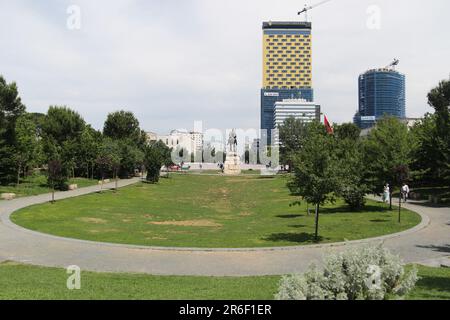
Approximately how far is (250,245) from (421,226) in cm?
1073

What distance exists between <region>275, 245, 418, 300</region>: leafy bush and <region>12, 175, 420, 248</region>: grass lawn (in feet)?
36.6

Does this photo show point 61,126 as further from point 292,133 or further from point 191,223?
point 191,223

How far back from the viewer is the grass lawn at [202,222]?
67.3 feet

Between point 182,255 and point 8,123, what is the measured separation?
36013 mm

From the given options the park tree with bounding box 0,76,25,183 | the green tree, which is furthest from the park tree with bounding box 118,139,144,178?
the green tree

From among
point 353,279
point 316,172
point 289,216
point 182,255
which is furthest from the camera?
point 289,216

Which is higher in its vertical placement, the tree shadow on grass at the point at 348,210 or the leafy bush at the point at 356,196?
the leafy bush at the point at 356,196

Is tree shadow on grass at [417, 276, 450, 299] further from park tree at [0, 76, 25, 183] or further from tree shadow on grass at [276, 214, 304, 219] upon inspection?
park tree at [0, 76, 25, 183]

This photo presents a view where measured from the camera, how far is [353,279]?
7.43 metres

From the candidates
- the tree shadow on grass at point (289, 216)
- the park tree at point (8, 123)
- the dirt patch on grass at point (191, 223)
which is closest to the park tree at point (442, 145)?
the tree shadow on grass at point (289, 216)

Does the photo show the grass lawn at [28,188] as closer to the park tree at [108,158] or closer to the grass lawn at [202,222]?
the park tree at [108,158]

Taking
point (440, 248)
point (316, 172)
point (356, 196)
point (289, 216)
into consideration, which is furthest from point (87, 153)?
point (440, 248)

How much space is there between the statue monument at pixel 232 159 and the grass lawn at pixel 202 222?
2363 inches
